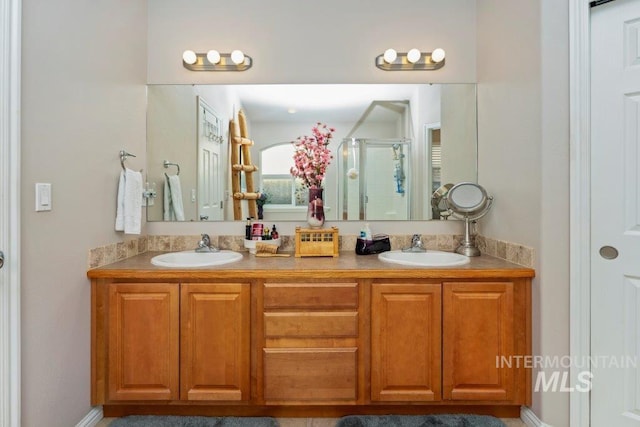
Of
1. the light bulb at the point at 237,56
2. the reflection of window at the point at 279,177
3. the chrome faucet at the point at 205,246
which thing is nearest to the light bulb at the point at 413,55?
the reflection of window at the point at 279,177

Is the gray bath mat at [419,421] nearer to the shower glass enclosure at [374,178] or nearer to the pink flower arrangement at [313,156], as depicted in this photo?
the shower glass enclosure at [374,178]

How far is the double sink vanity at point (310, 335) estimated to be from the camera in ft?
5.59

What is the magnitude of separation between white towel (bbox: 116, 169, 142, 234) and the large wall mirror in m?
0.35

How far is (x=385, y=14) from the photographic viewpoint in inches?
91.0

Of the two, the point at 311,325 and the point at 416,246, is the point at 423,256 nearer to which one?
the point at 416,246

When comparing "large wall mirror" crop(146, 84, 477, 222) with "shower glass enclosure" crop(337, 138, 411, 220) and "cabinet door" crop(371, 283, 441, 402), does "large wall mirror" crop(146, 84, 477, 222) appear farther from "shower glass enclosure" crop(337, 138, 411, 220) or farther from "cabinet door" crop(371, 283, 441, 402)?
"cabinet door" crop(371, 283, 441, 402)

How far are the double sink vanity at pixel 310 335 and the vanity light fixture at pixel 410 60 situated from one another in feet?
4.59

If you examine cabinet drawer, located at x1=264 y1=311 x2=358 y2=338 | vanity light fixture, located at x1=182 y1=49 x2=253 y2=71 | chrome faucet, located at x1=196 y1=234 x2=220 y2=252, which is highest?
vanity light fixture, located at x1=182 y1=49 x2=253 y2=71

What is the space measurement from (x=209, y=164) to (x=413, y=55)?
1553mm

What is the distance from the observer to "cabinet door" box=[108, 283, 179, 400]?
1.71m

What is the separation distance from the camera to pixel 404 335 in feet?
5.62

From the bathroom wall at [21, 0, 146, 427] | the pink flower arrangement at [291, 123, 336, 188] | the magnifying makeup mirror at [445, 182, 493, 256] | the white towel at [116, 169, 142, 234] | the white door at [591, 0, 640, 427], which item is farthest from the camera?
the pink flower arrangement at [291, 123, 336, 188]

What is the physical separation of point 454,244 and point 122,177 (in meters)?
2.11

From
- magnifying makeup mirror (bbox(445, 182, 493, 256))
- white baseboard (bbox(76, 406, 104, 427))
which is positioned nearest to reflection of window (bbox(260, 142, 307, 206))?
magnifying makeup mirror (bbox(445, 182, 493, 256))
